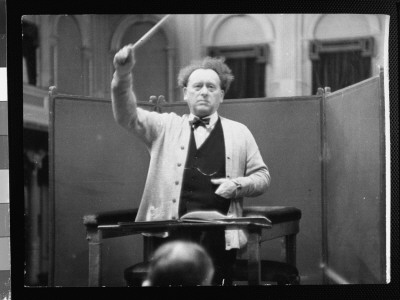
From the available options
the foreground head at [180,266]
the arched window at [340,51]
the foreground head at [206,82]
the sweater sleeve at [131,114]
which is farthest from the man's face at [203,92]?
the foreground head at [180,266]

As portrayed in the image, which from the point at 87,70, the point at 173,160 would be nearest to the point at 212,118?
the point at 173,160

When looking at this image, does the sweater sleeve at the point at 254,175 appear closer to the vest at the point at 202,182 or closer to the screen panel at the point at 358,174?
the vest at the point at 202,182

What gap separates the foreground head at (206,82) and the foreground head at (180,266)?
505mm

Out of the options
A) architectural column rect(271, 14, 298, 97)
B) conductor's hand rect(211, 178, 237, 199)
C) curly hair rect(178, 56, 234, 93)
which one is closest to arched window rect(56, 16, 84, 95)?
curly hair rect(178, 56, 234, 93)

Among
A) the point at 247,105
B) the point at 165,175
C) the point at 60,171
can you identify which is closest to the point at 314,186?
the point at 247,105

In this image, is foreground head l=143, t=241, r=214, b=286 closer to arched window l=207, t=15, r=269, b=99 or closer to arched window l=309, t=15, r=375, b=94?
arched window l=207, t=15, r=269, b=99

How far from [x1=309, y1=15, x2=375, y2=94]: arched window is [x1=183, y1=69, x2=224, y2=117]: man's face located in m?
0.35

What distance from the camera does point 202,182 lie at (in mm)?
2197

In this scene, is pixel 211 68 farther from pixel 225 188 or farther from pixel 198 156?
pixel 225 188

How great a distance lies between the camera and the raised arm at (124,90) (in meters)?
2.20

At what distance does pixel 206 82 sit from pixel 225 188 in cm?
39

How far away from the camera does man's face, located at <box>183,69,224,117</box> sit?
2.22m

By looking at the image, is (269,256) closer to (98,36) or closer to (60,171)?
(60,171)

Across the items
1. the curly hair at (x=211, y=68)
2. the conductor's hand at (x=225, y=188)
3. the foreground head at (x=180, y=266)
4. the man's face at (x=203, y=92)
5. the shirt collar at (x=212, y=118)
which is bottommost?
the foreground head at (x=180, y=266)
